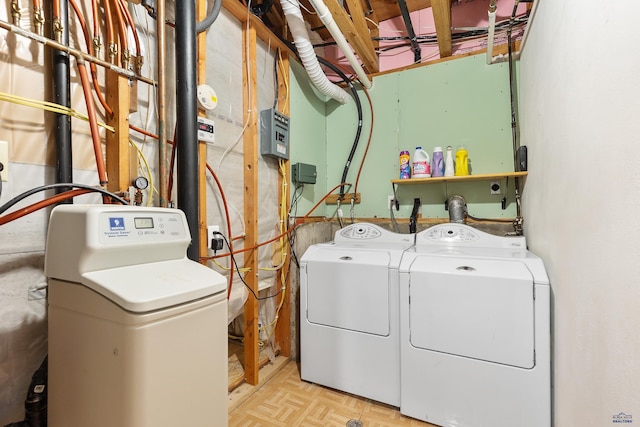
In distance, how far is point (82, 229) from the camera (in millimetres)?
800

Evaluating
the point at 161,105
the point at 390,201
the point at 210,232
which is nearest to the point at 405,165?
the point at 390,201

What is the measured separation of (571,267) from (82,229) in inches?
66.6

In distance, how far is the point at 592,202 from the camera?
927 mm

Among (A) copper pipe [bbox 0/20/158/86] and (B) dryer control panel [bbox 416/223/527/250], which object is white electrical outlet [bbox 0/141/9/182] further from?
(B) dryer control panel [bbox 416/223/527/250]

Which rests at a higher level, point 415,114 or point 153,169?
point 415,114

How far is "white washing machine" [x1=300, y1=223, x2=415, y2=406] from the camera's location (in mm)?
1727

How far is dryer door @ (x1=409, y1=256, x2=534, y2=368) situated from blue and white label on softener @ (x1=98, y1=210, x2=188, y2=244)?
1.26 m

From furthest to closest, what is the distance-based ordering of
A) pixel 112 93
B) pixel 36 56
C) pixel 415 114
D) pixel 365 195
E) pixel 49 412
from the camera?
pixel 365 195 < pixel 415 114 < pixel 112 93 < pixel 36 56 < pixel 49 412

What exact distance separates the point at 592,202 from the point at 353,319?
1.33 metres

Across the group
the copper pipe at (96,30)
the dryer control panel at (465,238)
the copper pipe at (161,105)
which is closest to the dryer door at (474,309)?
the dryer control panel at (465,238)

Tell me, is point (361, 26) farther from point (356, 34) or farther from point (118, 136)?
point (118, 136)

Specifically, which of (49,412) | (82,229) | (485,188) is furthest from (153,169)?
(485,188)

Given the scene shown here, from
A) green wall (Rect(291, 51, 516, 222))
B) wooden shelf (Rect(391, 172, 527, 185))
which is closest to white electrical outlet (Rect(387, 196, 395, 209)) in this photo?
green wall (Rect(291, 51, 516, 222))

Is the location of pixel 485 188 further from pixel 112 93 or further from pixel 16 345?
pixel 16 345
